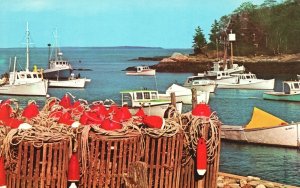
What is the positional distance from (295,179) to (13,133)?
1392 cm

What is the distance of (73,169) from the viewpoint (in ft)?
26.4

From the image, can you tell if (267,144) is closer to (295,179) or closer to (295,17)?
(295,179)

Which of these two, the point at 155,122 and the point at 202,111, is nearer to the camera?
the point at 155,122

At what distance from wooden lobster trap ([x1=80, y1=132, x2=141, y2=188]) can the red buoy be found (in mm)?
174

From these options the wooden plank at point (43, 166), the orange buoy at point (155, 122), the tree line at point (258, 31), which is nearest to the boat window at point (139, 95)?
the orange buoy at point (155, 122)

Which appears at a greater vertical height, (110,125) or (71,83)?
(110,125)

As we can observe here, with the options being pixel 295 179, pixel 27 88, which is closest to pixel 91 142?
pixel 295 179

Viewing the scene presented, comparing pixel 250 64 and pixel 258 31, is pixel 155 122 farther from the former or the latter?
pixel 258 31

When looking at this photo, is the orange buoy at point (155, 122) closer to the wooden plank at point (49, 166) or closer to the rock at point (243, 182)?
the wooden plank at point (49, 166)

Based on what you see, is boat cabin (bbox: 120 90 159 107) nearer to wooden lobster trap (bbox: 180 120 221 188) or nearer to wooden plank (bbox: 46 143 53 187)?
wooden lobster trap (bbox: 180 120 221 188)

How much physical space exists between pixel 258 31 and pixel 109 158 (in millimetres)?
103979

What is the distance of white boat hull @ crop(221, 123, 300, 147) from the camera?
78.5 feet

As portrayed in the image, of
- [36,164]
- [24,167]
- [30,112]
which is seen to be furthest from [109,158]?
[30,112]

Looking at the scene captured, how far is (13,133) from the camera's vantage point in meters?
7.80
